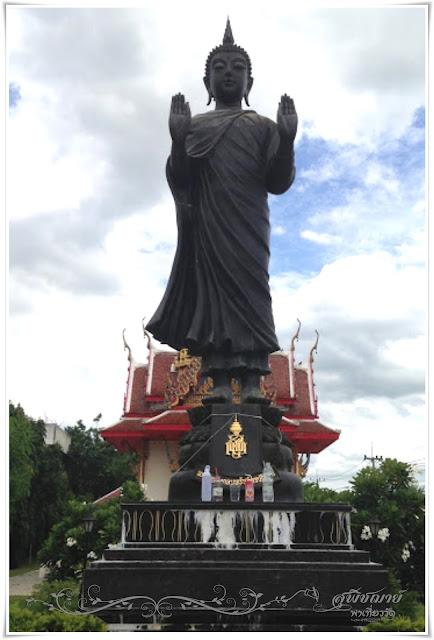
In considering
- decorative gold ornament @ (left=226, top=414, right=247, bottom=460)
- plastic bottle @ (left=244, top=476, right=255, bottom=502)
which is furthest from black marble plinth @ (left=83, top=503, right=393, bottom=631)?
decorative gold ornament @ (left=226, top=414, right=247, bottom=460)

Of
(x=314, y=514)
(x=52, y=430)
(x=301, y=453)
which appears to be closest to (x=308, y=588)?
(x=314, y=514)

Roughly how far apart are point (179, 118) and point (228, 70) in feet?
4.26

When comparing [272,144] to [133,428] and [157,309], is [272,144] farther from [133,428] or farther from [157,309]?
[133,428]

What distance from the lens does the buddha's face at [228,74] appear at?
7.64 m

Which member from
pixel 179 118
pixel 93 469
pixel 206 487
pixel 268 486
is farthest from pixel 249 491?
pixel 93 469

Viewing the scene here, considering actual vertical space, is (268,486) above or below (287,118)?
below

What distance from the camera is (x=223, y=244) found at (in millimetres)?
7113

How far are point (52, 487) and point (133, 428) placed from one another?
12.5 metres

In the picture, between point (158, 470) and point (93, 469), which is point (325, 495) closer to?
point (158, 470)

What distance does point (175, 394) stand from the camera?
1720cm

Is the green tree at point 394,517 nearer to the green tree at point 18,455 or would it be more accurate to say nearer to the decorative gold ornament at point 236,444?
the decorative gold ornament at point 236,444

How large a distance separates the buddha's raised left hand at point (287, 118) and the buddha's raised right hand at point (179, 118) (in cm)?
96

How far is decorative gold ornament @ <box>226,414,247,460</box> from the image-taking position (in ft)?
20.3

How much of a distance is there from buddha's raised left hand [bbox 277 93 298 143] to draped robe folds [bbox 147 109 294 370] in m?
Result: 0.49
